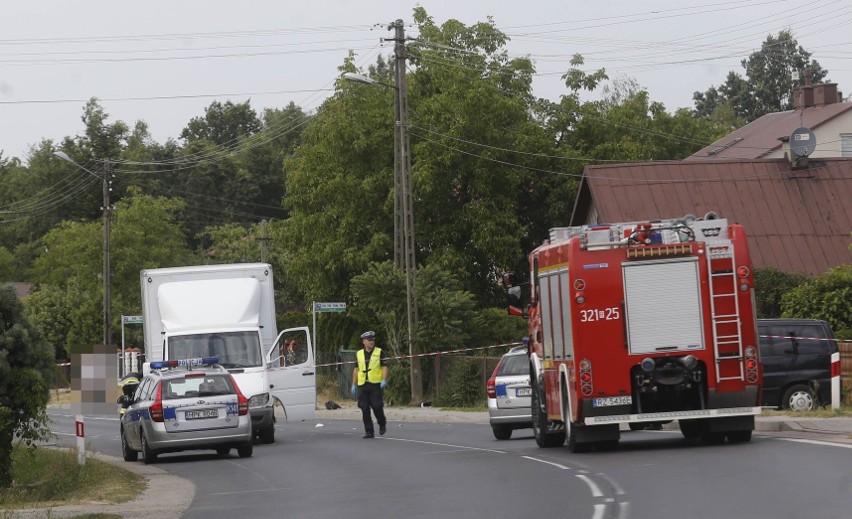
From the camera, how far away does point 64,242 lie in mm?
80438

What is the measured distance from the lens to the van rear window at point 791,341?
88.3ft

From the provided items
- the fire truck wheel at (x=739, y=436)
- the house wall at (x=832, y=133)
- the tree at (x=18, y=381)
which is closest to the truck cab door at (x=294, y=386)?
the tree at (x=18, y=381)

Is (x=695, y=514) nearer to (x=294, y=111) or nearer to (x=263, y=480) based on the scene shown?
(x=263, y=480)

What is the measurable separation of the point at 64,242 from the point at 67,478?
62874 mm

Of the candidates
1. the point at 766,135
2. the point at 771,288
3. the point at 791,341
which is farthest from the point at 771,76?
the point at 791,341

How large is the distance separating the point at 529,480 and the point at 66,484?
6137mm

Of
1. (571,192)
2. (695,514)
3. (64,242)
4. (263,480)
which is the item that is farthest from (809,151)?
(64,242)

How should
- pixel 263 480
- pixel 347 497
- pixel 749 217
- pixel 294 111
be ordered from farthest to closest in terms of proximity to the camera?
pixel 294 111 → pixel 749 217 → pixel 263 480 → pixel 347 497

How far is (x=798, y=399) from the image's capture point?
26844 millimetres

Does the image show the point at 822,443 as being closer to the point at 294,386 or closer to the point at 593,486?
the point at 593,486

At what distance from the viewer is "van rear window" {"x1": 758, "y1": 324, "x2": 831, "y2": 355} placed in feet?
88.3

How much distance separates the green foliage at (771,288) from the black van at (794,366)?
1274 centimetres

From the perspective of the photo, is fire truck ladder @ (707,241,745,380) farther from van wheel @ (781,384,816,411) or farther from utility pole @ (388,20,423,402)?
utility pole @ (388,20,423,402)

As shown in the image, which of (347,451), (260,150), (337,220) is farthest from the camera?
(260,150)
